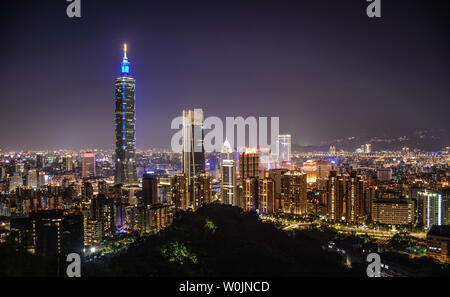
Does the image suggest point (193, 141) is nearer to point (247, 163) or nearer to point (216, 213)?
point (247, 163)

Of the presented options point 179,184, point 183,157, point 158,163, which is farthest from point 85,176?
point 179,184

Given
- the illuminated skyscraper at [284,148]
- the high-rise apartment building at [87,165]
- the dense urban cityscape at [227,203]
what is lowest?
the dense urban cityscape at [227,203]

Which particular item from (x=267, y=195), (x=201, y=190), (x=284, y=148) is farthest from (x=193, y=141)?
(x=284, y=148)

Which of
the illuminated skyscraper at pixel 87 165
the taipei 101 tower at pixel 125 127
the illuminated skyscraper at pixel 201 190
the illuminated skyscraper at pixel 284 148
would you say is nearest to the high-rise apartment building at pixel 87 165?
the illuminated skyscraper at pixel 87 165

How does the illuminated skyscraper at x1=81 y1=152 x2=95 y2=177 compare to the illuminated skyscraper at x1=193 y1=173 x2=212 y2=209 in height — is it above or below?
above

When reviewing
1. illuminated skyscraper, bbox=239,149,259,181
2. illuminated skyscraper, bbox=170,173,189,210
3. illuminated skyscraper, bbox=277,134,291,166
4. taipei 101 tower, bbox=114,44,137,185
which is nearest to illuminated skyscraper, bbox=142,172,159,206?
illuminated skyscraper, bbox=170,173,189,210

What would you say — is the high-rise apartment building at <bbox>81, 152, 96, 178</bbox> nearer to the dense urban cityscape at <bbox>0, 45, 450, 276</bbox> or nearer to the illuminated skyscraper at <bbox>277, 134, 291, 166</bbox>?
the dense urban cityscape at <bbox>0, 45, 450, 276</bbox>

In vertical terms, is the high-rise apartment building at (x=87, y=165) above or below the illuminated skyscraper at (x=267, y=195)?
above

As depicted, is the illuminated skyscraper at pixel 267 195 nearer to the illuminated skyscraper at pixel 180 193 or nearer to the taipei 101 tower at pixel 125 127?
the illuminated skyscraper at pixel 180 193
